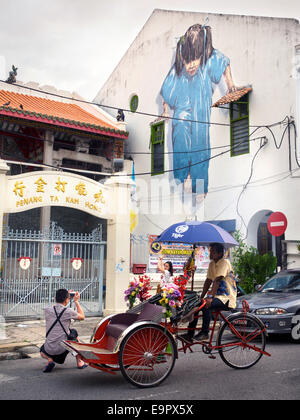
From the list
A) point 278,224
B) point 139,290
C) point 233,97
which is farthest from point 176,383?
point 233,97

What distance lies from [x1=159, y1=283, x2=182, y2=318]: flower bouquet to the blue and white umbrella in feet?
4.66

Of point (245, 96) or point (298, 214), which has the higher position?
point (245, 96)

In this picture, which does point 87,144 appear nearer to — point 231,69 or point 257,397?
point 231,69

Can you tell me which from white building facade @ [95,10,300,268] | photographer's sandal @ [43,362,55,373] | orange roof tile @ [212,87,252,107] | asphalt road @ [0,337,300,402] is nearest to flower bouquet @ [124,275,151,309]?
asphalt road @ [0,337,300,402]

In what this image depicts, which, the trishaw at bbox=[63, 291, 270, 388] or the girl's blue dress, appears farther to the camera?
the girl's blue dress

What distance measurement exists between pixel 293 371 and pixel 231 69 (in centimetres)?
1271

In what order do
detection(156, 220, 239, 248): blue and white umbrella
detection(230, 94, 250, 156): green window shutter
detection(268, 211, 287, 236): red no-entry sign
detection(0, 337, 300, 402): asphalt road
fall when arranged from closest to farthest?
detection(0, 337, 300, 402): asphalt road
detection(156, 220, 239, 248): blue and white umbrella
detection(268, 211, 287, 236): red no-entry sign
detection(230, 94, 250, 156): green window shutter

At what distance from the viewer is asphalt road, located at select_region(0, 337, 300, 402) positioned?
5.17 meters

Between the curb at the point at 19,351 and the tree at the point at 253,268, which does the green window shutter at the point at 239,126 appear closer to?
the tree at the point at 253,268

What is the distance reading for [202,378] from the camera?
6004 mm

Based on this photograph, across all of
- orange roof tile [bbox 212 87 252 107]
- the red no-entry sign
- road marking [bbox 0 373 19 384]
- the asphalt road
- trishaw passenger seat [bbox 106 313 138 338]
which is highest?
orange roof tile [bbox 212 87 252 107]

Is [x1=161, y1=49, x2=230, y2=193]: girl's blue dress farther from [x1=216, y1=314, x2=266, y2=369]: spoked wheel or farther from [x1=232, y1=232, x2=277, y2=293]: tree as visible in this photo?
[x1=216, y1=314, x2=266, y2=369]: spoked wheel

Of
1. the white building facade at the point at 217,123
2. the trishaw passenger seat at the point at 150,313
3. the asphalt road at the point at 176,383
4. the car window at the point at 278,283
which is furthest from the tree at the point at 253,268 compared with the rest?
the trishaw passenger seat at the point at 150,313
